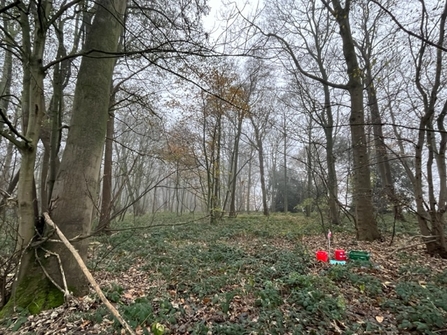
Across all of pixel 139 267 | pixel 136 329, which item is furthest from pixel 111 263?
pixel 136 329

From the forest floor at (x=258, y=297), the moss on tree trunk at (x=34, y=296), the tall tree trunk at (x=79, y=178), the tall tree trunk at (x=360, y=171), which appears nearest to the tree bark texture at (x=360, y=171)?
the tall tree trunk at (x=360, y=171)

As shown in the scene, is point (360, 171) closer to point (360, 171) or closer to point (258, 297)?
point (360, 171)

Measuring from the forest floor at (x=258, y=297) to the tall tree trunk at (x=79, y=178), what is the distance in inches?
8.6

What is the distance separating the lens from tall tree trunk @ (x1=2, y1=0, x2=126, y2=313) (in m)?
2.30

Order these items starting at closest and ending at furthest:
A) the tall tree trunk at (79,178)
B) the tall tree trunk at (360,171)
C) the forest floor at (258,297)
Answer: the forest floor at (258,297), the tall tree trunk at (79,178), the tall tree trunk at (360,171)

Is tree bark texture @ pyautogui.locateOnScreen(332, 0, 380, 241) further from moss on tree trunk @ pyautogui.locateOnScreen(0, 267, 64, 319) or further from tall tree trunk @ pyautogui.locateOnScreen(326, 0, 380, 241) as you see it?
moss on tree trunk @ pyautogui.locateOnScreen(0, 267, 64, 319)

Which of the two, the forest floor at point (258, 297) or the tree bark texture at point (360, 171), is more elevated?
the tree bark texture at point (360, 171)

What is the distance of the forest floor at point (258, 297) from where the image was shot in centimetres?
211

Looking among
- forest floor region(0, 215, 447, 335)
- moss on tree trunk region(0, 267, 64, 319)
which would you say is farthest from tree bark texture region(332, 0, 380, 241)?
moss on tree trunk region(0, 267, 64, 319)

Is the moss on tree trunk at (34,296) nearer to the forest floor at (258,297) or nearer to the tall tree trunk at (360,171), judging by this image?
the forest floor at (258,297)

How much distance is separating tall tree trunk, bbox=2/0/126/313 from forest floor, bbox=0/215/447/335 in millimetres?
219

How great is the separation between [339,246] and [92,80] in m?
5.72

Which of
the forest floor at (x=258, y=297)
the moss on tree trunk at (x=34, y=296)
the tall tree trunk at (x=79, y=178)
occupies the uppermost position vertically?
the tall tree trunk at (x=79, y=178)

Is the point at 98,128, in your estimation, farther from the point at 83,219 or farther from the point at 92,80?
the point at 83,219
